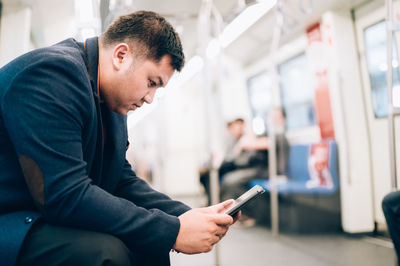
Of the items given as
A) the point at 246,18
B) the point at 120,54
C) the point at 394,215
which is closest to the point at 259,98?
the point at 246,18

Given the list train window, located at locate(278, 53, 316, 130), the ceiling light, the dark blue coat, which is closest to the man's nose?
the dark blue coat

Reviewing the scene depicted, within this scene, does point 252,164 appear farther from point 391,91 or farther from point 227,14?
point 391,91

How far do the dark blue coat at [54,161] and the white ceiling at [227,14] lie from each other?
0.97 metres

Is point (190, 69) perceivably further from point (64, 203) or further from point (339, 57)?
point (64, 203)

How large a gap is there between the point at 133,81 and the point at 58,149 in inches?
15.1

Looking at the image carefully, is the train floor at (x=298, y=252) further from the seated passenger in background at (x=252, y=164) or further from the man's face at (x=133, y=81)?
the man's face at (x=133, y=81)

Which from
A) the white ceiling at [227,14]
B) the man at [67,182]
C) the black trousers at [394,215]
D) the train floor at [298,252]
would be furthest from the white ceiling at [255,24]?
the train floor at [298,252]

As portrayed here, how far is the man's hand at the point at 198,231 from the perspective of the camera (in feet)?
2.96

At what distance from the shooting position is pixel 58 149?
773 millimetres

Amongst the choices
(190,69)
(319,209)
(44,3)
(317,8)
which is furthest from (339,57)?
(44,3)

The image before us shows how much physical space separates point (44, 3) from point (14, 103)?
2.14m

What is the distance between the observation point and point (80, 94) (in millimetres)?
843

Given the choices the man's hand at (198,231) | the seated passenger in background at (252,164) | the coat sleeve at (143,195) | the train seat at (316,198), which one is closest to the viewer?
the man's hand at (198,231)

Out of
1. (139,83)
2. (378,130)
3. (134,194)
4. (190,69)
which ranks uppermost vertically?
(190,69)
